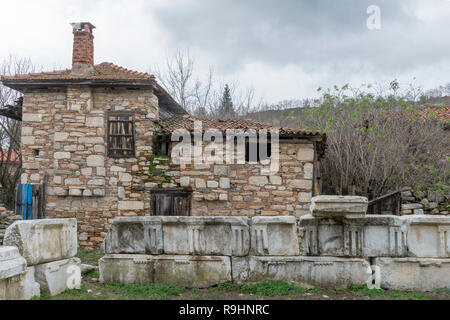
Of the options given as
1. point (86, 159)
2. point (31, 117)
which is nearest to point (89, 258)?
point (86, 159)

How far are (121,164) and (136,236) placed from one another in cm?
509

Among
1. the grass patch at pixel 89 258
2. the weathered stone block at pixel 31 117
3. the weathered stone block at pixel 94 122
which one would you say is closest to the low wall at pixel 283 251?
the grass patch at pixel 89 258

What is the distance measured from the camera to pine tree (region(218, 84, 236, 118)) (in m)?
21.6

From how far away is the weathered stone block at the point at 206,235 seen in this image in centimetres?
528

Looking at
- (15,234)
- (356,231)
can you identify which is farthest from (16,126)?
(356,231)

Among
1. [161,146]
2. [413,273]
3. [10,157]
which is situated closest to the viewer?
[413,273]

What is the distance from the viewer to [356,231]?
5.21 meters

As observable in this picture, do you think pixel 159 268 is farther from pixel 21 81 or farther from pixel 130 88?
pixel 21 81

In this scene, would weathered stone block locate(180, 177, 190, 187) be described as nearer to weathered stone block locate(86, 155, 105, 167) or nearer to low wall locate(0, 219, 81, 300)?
weathered stone block locate(86, 155, 105, 167)

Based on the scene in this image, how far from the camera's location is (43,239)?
4.75 metres

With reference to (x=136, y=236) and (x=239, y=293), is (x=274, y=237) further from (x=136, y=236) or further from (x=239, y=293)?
(x=136, y=236)

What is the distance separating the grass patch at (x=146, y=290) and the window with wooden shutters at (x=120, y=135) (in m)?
5.45

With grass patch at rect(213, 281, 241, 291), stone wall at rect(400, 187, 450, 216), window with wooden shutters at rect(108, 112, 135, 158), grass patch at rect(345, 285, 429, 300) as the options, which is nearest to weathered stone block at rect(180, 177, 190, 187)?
window with wooden shutters at rect(108, 112, 135, 158)

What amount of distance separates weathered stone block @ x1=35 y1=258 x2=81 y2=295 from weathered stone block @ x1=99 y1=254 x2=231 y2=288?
40 cm
